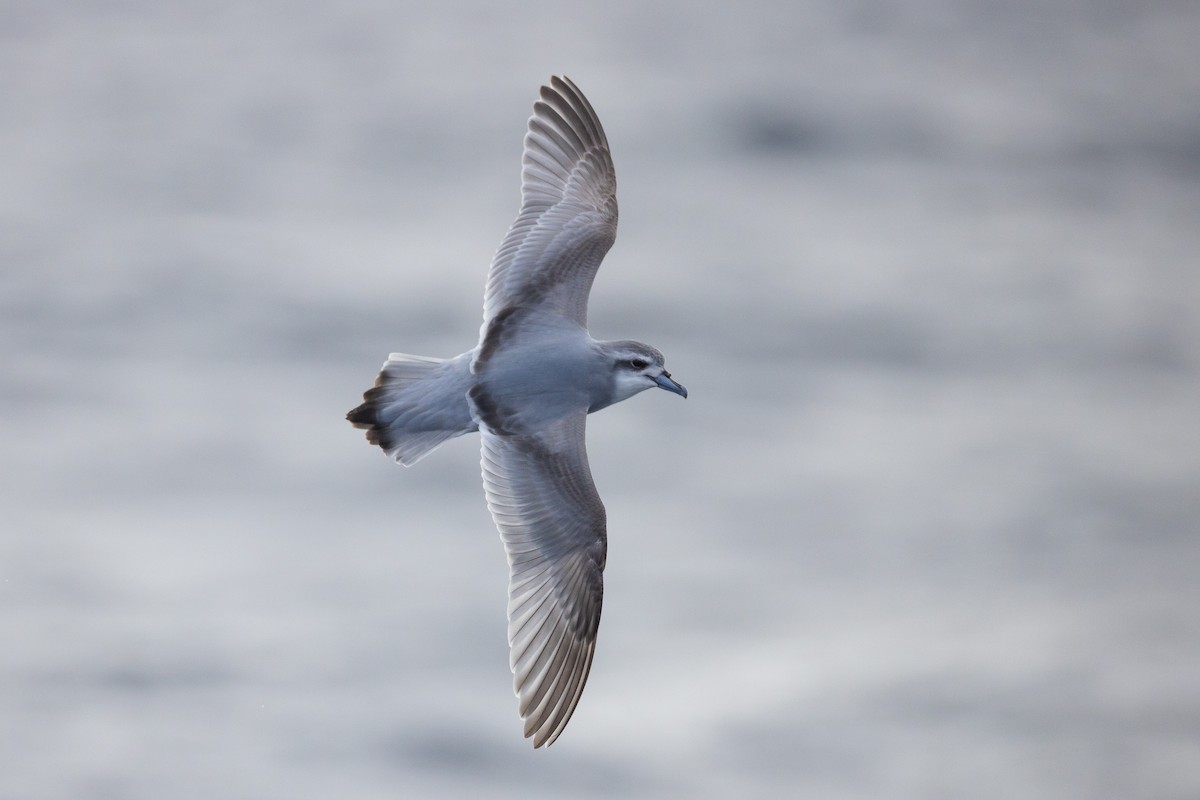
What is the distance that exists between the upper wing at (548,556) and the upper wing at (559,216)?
0.62 m

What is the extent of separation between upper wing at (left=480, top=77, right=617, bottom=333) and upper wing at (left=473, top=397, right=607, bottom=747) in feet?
2.04

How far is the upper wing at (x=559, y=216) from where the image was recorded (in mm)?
7348

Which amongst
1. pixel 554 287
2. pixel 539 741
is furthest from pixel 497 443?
pixel 539 741

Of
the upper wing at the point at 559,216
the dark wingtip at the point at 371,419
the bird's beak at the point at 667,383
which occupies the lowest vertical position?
the dark wingtip at the point at 371,419

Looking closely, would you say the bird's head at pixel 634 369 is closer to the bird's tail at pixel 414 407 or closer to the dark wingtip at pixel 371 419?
the bird's tail at pixel 414 407

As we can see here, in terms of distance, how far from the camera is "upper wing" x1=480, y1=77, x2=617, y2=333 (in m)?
7.35

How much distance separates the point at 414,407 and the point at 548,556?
98 cm

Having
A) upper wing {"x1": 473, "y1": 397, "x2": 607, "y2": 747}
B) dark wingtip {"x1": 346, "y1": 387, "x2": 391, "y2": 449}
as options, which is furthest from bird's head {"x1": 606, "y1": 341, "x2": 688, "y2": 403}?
dark wingtip {"x1": 346, "y1": 387, "x2": 391, "y2": 449}

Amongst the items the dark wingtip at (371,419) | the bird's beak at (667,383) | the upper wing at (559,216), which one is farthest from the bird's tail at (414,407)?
the bird's beak at (667,383)

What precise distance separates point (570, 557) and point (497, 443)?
2.23 ft

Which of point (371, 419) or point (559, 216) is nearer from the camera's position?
point (371, 419)

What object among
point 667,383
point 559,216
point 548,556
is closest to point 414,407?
point 548,556

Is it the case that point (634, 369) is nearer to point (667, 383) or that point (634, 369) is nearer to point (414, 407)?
point (667, 383)

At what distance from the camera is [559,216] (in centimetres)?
767
